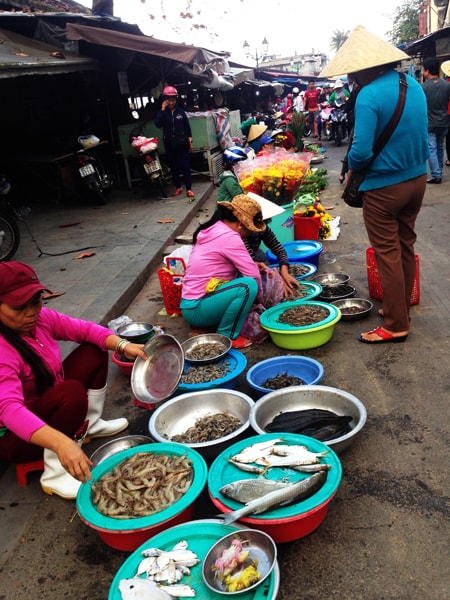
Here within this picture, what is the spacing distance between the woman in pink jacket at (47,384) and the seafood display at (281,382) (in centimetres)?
101

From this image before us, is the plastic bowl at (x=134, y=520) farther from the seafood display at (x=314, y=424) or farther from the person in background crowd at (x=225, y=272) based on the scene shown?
the person in background crowd at (x=225, y=272)

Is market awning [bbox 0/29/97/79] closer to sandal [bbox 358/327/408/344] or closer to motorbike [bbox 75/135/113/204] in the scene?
motorbike [bbox 75/135/113/204]

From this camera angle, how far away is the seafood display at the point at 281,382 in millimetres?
3490

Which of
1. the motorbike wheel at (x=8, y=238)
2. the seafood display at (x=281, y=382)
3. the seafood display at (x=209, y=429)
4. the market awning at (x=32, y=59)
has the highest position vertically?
the market awning at (x=32, y=59)

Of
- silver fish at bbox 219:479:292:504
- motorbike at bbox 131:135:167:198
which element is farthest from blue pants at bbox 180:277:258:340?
motorbike at bbox 131:135:167:198

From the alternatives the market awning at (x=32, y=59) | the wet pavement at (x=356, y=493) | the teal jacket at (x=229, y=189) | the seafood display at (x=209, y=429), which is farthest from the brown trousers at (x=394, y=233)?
the market awning at (x=32, y=59)

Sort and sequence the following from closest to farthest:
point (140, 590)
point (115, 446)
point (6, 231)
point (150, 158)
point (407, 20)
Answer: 1. point (140, 590)
2. point (115, 446)
3. point (6, 231)
4. point (150, 158)
5. point (407, 20)

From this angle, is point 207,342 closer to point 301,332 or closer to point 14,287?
point 301,332

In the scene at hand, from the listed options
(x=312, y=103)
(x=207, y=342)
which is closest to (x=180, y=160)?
(x=207, y=342)

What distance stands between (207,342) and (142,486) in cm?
179

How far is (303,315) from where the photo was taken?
168 inches

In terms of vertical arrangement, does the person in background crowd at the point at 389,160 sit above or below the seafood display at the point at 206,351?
above

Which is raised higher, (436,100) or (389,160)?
(436,100)

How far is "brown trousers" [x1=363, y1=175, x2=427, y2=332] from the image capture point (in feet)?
12.0
